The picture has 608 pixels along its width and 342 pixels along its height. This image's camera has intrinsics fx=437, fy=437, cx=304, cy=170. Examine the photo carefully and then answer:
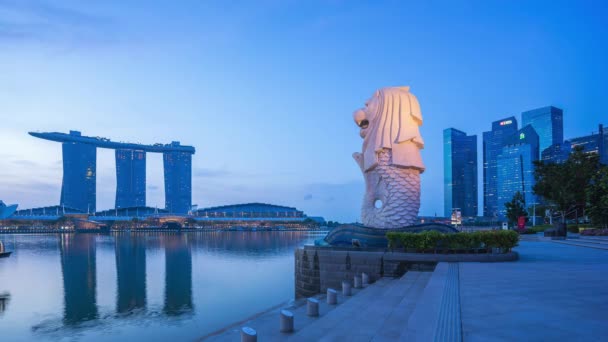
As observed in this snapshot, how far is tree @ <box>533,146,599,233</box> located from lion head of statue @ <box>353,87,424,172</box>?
21579mm

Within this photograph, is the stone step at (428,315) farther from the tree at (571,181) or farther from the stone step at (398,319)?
the tree at (571,181)

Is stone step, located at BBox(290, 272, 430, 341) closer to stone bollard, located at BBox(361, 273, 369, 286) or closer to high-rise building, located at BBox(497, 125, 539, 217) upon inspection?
stone bollard, located at BBox(361, 273, 369, 286)

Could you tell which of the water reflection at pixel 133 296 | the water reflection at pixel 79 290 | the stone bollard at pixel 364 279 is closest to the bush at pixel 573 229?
the water reflection at pixel 133 296

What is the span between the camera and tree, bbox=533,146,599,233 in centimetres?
4019

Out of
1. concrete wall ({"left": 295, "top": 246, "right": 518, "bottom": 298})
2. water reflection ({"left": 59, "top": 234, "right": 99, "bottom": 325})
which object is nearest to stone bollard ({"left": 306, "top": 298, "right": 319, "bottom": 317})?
concrete wall ({"left": 295, "top": 246, "right": 518, "bottom": 298})

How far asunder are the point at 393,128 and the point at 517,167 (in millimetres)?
180740

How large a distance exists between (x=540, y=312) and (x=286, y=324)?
5.26 metres

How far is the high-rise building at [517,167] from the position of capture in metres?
179

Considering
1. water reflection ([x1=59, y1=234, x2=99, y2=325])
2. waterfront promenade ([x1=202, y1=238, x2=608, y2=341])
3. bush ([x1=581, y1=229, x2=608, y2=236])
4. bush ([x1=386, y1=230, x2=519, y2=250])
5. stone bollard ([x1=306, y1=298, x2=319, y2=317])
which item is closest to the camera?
waterfront promenade ([x1=202, y1=238, x2=608, y2=341])

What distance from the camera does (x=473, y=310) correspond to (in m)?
8.12

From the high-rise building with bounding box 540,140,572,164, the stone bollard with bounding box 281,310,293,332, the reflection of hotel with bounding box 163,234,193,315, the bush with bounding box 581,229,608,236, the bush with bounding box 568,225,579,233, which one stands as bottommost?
the reflection of hotel with bounding box 163,234,193,315

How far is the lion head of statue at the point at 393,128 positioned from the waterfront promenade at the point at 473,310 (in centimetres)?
1169

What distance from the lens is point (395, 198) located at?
25.0 m

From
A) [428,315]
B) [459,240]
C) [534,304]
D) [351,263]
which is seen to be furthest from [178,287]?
[534,304]
